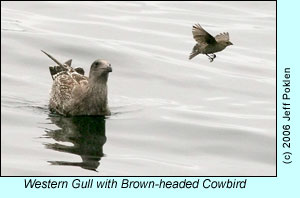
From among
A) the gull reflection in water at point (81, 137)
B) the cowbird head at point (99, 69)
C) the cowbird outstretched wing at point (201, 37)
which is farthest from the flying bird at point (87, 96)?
the cowbird outstretched wing at point (201, 37)

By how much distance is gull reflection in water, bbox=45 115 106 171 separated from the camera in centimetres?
1551

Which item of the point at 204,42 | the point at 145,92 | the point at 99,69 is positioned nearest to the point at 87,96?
the point at 99,69

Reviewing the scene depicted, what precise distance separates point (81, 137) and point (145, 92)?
3786 millimetres

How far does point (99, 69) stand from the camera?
1777 cm

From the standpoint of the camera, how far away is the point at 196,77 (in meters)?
21.9

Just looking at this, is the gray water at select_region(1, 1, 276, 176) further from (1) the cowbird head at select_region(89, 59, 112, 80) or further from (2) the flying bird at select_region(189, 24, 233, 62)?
(2) the flying bird at select_region(189, 24, 233, 62)

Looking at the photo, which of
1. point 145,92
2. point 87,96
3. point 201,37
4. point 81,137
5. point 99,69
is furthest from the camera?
point 145,92

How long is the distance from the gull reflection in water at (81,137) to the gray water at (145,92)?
0.02 m

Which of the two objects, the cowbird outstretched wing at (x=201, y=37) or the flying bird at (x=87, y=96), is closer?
the cowbird outstretched wing at (x=201, y=37)

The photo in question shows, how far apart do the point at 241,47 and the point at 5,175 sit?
11848 mm

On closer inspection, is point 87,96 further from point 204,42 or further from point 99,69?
point 204,42

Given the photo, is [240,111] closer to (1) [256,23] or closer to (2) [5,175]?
(2) [5,175]

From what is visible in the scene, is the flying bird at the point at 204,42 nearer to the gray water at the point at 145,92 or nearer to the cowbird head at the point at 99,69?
the gray water at the point at 145,92

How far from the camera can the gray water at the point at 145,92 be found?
1578cm
